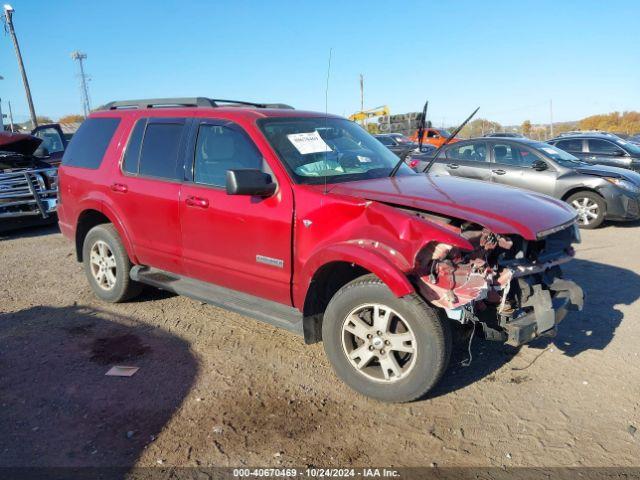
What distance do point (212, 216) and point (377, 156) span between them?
153cm

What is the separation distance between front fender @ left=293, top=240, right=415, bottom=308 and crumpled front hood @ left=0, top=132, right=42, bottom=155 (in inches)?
332

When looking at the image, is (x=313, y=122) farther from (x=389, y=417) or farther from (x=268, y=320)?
(x=389, y=417)

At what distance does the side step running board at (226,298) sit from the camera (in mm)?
3856

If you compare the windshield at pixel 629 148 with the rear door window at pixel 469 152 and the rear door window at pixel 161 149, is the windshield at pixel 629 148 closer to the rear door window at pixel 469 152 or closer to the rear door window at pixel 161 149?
the rear door window at pixel 469 152

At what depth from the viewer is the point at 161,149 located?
473 cm

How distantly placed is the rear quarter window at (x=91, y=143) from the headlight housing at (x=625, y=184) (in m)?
7.96

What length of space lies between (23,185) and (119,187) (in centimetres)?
541

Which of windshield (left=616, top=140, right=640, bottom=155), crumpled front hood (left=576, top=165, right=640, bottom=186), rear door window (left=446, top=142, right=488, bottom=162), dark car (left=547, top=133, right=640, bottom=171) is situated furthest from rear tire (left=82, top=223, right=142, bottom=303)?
windshield (left=616, top=140, right=640, bottom=155)

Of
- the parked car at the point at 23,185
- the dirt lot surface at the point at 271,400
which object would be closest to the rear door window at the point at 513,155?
the dirt lot surface at the point at 271,400

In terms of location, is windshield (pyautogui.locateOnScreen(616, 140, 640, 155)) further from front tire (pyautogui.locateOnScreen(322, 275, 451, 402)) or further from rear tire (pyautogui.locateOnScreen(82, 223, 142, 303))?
rear tire (pyautogui.locateOnScreen(82, 223, 142, 303))

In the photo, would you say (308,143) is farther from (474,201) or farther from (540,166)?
(540,166)

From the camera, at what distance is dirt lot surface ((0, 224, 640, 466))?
2.96 meters

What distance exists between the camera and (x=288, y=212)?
3.74m

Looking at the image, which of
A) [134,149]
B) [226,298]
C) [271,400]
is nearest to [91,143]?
[134,149]
